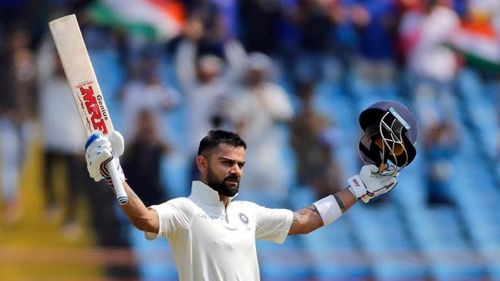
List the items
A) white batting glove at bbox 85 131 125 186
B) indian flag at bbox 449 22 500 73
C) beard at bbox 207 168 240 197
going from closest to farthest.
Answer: white batting glove at bbox 85 131 125 186 → beard at bbox 207 168 240 197 → indian flag at bbox 449 22 500 73

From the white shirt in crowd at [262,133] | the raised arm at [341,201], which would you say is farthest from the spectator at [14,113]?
the raised arm at [341,201]

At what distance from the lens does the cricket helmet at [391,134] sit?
7.17 m

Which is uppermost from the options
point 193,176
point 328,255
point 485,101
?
point 485,101

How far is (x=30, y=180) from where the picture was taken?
13.7m

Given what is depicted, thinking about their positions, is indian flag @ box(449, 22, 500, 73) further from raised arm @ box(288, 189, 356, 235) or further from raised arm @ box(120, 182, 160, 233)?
raised arm @ box(120, 182, 160, 233)

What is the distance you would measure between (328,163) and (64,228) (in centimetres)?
336

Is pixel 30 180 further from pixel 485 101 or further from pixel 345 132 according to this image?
pixel 485 101

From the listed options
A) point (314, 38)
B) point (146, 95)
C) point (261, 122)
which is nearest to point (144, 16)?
point (146, 95)

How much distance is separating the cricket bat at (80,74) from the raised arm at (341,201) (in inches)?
49.5

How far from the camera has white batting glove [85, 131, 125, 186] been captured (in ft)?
20.5

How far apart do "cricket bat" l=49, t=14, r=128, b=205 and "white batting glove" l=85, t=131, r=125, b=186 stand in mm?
188

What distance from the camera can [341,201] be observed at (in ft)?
24.0

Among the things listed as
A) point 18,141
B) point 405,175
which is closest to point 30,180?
point 18,141

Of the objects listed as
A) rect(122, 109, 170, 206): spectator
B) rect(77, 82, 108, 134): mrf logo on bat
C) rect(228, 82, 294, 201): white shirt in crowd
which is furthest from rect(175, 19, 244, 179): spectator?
rect(77, 82, 108, 134): mrf logo on bat
